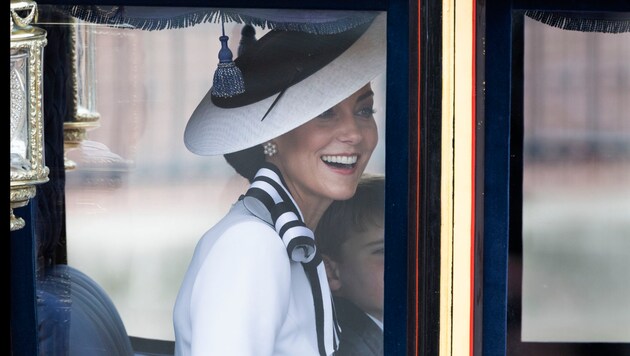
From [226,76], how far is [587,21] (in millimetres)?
915

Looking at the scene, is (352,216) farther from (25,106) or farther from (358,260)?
(25,106)

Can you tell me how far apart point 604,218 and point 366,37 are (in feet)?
2.51

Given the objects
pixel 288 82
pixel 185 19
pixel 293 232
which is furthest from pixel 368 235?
pixel 185 19

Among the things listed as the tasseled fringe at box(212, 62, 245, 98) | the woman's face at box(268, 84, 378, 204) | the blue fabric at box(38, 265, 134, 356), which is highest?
the tasseled fringe at box(212, 62, 245, 98)

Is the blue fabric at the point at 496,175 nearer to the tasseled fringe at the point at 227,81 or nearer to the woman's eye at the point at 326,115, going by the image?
the woman's eye at the point at 326,115

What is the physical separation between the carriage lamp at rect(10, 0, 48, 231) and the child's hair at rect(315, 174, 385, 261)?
70cm

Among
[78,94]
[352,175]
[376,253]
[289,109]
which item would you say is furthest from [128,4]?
[376,253]

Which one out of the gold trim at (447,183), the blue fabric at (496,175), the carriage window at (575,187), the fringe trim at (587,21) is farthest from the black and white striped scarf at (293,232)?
the fringe trim at (587,21)

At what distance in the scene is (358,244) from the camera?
233 cm

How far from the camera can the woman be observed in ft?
7.48

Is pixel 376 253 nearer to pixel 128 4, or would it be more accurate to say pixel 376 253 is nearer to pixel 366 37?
pixel 366 37

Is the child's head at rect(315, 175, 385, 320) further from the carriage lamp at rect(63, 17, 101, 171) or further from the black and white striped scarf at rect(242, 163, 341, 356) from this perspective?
the carriage lamp at rect(63, 17, 101, 171)

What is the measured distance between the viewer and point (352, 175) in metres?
2.31

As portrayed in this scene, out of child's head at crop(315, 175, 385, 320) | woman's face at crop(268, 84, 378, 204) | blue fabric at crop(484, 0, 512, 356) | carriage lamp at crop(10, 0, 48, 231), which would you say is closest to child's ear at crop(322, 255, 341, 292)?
child's head at crop(315, 175, 385, 320)
